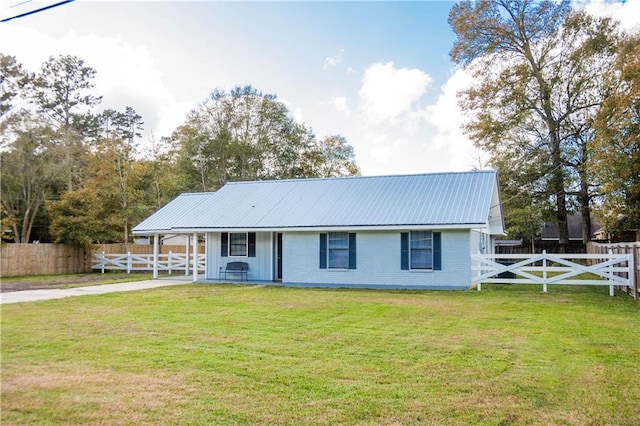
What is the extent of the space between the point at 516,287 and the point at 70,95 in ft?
107

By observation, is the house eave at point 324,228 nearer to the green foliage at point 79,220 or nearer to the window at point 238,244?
the window at point 238,244

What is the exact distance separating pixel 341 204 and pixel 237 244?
440 centimetres

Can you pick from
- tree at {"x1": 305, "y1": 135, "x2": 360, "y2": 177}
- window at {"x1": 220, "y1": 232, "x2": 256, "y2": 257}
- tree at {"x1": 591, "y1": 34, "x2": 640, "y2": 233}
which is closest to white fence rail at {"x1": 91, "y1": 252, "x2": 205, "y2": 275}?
window at {"x1": 220, "y1": 232, "x2": 256, "y2": 257}

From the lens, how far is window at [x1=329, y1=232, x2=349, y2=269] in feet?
59.6

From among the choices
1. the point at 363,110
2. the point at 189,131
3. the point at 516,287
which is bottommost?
the point at 516,287

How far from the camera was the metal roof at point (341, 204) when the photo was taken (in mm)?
17188

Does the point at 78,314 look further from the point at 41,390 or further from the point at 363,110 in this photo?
the point at 363,110

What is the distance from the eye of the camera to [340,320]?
9.98 meters

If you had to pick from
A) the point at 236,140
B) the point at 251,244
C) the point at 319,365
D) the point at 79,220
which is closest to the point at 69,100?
the point at 236,140

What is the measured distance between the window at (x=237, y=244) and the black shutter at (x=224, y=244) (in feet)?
0.46

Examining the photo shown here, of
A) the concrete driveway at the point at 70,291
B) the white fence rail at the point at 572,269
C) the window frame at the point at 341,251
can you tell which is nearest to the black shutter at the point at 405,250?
the window frame at the point at 341,251

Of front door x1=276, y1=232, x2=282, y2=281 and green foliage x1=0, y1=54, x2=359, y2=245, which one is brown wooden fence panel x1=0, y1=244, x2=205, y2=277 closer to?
green foliage x1=0, y1=54, x2=359, y2=245

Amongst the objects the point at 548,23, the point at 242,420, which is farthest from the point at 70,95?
the point at 242,420

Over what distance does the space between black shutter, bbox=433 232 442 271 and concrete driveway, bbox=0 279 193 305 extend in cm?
920
